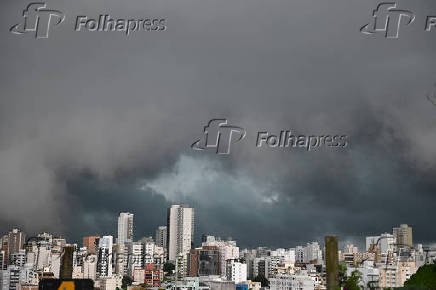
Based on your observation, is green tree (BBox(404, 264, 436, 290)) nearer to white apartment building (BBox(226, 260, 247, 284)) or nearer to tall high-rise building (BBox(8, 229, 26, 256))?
white apartment building (BBox(226, 260, 247, 284))

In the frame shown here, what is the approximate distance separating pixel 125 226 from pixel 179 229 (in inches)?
564

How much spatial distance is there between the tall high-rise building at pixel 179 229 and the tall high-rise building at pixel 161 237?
16.1 ft

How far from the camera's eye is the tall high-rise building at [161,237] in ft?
431

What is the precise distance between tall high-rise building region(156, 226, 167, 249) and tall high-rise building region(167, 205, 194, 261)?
489 cm

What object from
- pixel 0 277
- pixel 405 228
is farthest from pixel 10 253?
pixel 405 228

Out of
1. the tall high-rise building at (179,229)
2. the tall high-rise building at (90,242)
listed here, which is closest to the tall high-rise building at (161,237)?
the tall high-rise building at (179,229)

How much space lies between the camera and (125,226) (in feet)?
424

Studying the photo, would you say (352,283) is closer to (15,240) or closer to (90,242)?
(15,240)

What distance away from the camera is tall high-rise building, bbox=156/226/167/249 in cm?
13150

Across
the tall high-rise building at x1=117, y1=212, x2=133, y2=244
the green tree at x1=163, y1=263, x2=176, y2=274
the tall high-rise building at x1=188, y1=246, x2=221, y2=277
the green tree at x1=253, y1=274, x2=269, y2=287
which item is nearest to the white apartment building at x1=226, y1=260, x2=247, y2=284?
the green tree at x1=253, y1=274, x2=269, y2=287

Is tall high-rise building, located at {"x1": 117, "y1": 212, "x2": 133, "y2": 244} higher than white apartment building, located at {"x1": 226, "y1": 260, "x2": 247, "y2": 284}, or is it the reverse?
tall high-rise building, located at {"x1": 117, "y1": 212, "x2": 133, "y2": 244}

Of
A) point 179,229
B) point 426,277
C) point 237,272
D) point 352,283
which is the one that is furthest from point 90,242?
point 352,283

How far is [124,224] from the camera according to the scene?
12912 cm

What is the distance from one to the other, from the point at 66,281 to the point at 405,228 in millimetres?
71399
